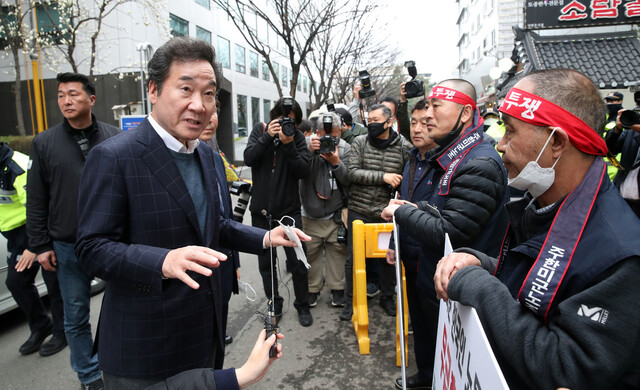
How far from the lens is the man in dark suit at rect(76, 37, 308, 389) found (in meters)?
1.48

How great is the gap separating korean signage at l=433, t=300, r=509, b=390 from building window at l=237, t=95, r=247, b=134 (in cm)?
2324

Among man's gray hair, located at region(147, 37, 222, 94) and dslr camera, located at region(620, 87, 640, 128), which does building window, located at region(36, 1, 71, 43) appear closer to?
man's gray hair, located at region(147, 37, 222, 94)

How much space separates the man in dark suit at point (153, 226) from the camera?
4.85ft

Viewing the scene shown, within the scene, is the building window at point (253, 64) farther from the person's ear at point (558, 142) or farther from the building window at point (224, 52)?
the person's ear at point (558, 142)

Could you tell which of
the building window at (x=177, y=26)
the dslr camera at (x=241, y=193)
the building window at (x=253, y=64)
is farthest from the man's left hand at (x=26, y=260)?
the building window at (x=253, y=64)

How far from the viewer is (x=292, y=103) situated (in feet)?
13.0

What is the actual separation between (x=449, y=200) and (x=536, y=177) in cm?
103

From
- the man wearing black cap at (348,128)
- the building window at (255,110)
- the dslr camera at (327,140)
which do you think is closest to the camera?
the dslr camera at (327,140)

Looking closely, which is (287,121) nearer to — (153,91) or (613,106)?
(153,91)

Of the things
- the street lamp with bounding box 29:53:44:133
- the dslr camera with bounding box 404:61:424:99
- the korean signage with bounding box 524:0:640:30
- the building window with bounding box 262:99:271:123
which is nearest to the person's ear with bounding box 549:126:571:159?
the dslr camera with bounding box 404:61:424:99

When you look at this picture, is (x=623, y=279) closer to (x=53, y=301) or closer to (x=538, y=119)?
(x=538, y=119)

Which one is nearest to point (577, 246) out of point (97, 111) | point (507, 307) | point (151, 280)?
point (507, 307)

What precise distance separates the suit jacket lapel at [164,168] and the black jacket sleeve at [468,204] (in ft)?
4.54

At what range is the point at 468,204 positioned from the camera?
2.29 m
